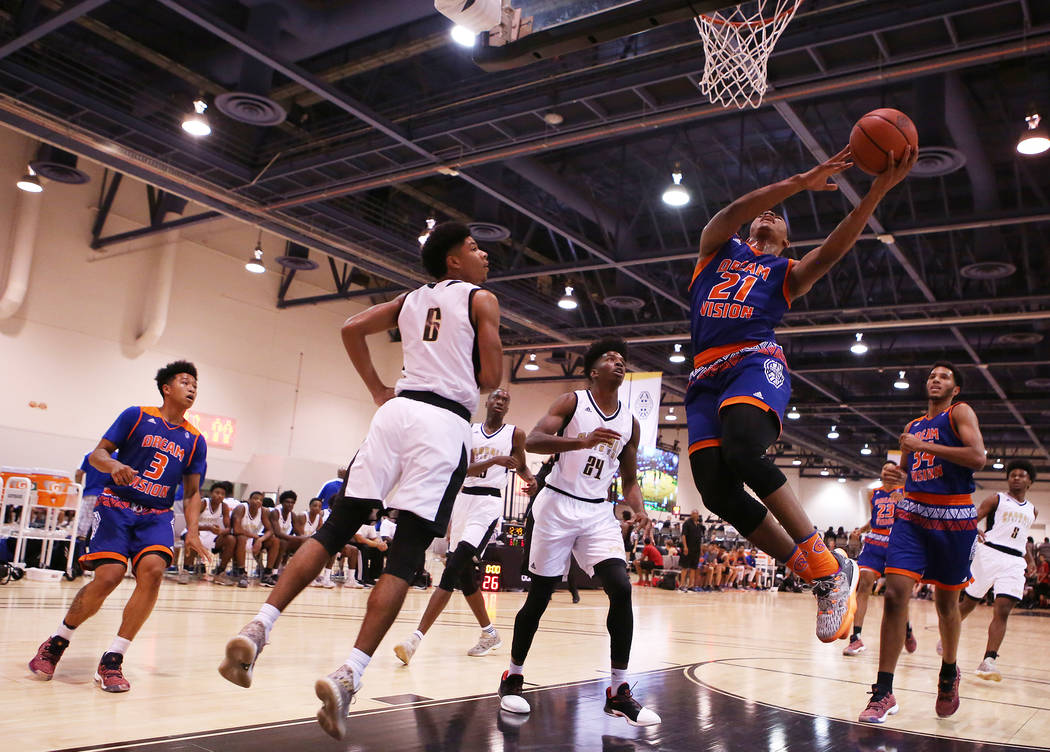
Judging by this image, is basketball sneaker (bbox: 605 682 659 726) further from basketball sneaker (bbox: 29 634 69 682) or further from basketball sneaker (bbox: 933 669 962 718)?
basketball sneaker (bbox: 29 634 69 682)

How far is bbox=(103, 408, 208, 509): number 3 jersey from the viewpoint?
15.4ft

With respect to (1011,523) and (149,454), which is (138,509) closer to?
(149,454)

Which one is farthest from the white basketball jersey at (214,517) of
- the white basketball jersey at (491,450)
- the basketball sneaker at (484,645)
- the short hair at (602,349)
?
the short hair at (602,349)

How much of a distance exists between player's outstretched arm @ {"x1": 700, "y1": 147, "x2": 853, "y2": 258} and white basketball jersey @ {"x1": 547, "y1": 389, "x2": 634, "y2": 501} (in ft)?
4.13

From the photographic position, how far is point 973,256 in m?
15.7

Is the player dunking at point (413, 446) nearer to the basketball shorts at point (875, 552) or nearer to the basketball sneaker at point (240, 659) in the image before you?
the basketball sneaker at point (240, 659)

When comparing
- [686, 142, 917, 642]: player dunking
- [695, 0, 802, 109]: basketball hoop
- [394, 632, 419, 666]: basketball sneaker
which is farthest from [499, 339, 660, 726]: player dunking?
[695, 0, 802, 109]: basketball hoop

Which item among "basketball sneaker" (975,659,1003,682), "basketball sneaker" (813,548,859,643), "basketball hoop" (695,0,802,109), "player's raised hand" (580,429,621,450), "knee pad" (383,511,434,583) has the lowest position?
"basketball sneaker" (975,659,1003,682)

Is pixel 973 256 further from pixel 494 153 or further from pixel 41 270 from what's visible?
pixel 41 270

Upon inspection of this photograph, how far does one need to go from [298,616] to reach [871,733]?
5.68 m

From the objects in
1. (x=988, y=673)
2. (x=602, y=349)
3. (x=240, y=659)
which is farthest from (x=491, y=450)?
(x=988, y=673)

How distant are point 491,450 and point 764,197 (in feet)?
12.9

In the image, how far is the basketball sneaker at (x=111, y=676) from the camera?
4090 mm

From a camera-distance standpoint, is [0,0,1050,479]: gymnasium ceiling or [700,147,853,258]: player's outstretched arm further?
[0,0,1050,479]: gymnasium ceiling
